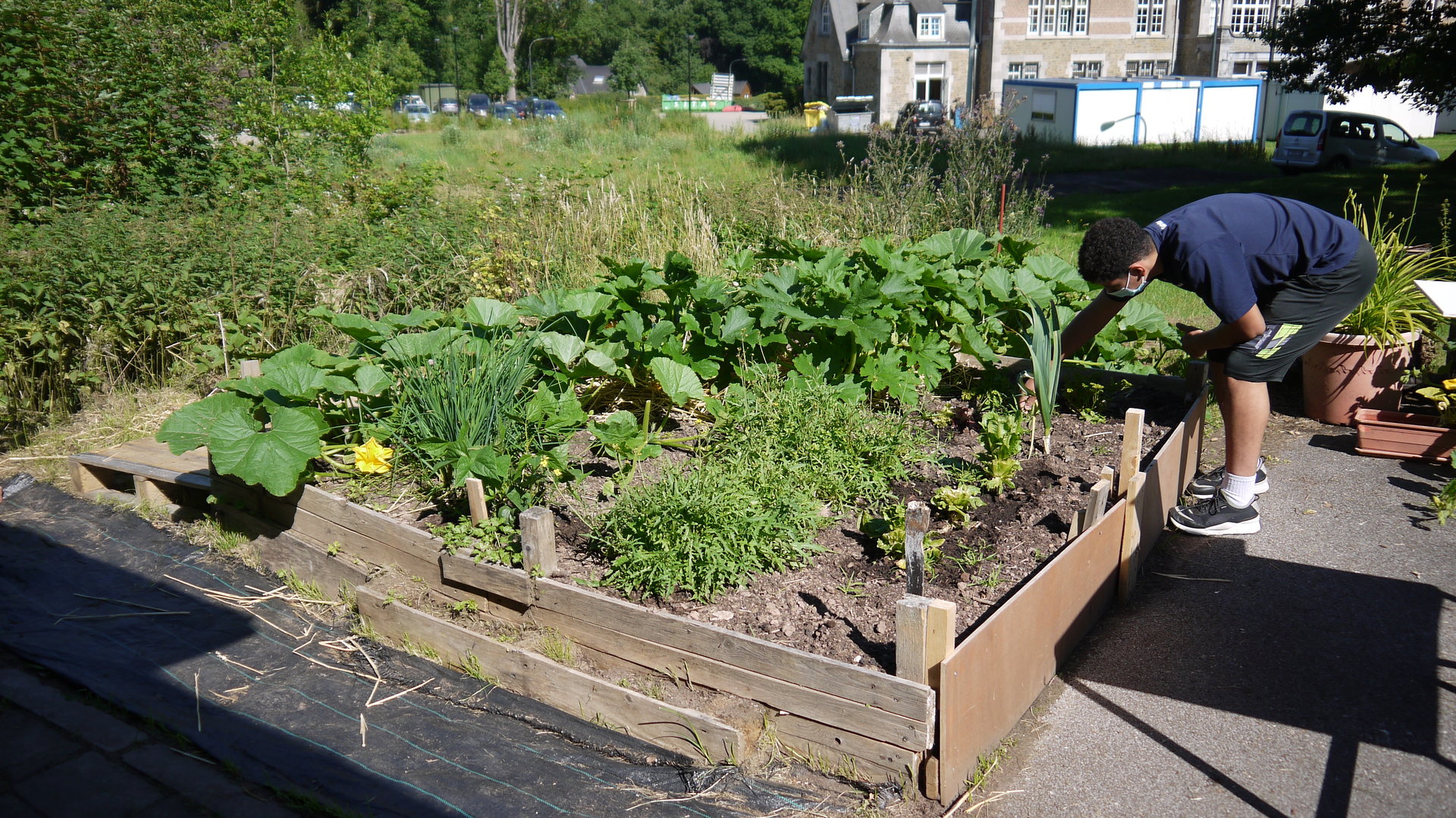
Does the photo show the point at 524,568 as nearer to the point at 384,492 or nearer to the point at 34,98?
the point at 384,492

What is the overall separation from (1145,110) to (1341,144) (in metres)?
10.4

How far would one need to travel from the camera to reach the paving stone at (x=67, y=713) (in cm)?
285

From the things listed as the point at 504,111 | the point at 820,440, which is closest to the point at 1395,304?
the point at 820,440

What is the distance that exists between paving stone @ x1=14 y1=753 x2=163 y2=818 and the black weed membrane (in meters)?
0.20

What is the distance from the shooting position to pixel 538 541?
304 cm

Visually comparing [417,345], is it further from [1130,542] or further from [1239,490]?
[1239,490]

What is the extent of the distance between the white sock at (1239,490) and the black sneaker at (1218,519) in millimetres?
25

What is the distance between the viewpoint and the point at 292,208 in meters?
7.20

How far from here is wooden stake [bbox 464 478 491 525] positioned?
10.7 ft

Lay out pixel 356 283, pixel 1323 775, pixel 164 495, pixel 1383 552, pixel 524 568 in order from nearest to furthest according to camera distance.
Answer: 1. pixel 1323 775
2. pixel 524 568
3. pixel 1383 552
4. pixel 164 495
5. pixel 356 283

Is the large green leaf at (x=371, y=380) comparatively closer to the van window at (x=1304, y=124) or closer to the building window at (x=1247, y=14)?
the van window at (x=1304, y=124)

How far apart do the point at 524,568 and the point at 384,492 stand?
99 cm

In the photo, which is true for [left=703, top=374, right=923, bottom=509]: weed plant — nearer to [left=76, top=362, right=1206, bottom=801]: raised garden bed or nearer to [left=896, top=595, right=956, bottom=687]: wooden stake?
[left=76, top=362, right=1206, bottom=801]: raised garden bed

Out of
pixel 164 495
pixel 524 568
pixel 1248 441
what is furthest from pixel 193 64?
pixel 1248 441
